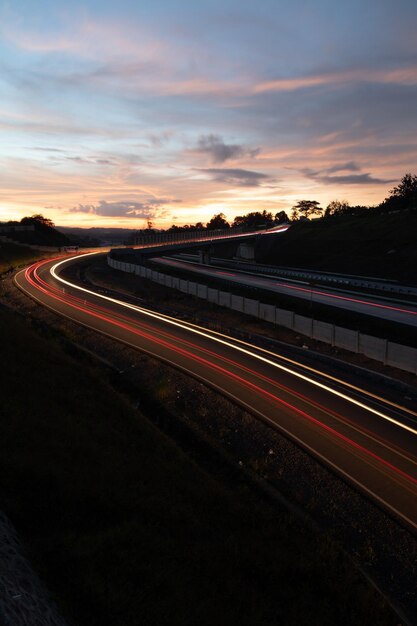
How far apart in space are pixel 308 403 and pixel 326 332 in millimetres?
14265

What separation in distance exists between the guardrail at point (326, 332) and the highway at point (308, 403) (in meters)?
5.66

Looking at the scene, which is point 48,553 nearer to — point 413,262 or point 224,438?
point 224,438

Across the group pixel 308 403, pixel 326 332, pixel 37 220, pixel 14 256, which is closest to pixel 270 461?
pixel 308 403

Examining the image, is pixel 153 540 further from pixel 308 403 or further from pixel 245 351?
pixel 245 351

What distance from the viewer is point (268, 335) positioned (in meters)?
40.0

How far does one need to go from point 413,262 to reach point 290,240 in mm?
47117

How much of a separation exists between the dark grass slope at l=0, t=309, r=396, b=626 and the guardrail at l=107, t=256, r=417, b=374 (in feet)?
62.7

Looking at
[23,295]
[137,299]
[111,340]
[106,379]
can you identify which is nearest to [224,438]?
[106,379]

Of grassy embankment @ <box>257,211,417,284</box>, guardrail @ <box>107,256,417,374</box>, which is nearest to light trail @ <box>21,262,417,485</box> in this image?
guardrail @ <box>107,256,417,374</box>

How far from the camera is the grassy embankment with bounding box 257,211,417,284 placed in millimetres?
79750

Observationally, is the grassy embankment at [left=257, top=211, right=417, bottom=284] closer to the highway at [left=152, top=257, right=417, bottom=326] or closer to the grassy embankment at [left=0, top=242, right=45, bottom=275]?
the highway at [left=152, top=257, right=417, bottom=326]

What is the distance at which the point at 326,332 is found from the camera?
36.6 metres

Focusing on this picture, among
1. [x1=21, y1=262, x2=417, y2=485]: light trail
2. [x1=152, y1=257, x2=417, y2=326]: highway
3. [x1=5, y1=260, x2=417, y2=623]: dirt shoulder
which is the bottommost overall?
[x1=5, y1=260, x2=417, y2=623]: dirt shoulder

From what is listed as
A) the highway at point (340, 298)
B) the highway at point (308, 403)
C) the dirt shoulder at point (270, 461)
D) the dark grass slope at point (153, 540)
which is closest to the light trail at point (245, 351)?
the highway at point (308, 403)
